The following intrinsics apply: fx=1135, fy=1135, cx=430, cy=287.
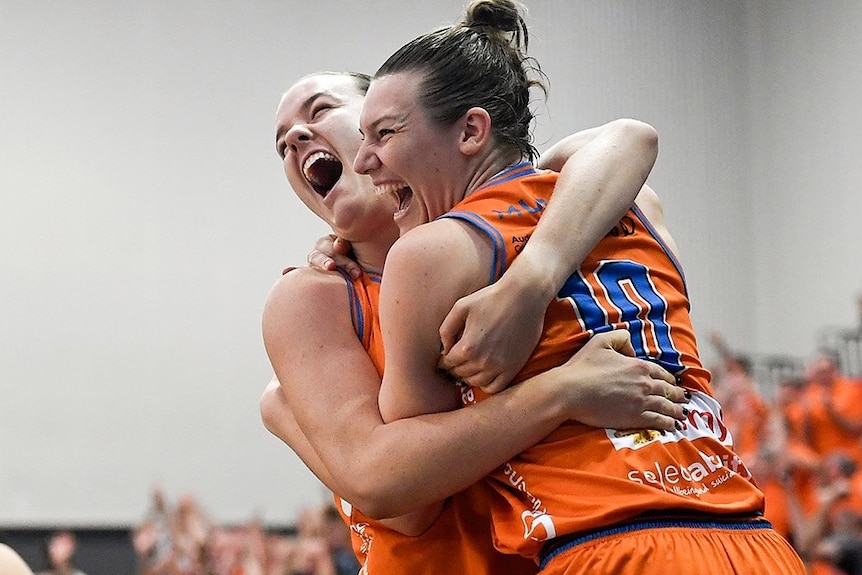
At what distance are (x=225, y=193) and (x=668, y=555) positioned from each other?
7876 millimetres

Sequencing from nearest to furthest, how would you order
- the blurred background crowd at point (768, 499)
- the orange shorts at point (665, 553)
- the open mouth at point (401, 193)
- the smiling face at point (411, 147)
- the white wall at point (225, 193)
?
the orange shorts at point (665, 553) → the smiling face at point (411, 147) → the open mouth at point (401, 193) → the blurred background crowd at point (768, 499) → the white wall at point (225, 193)

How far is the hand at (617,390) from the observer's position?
1.57 meters

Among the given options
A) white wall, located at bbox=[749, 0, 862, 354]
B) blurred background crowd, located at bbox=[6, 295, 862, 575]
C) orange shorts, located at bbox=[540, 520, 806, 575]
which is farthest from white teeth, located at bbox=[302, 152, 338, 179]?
white wall, located at bbox=[749, 0, 862, 354]

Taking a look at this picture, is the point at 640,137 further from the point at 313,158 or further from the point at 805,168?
the point at 805,168

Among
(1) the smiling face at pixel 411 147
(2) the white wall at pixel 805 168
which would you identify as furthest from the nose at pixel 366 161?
(2) the white wall at pixel 805 168

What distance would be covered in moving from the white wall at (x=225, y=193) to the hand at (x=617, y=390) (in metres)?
6.86

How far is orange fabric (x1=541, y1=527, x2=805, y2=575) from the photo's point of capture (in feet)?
4.90

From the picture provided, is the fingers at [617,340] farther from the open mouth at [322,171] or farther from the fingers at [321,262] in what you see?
the open mouth at [322,171]

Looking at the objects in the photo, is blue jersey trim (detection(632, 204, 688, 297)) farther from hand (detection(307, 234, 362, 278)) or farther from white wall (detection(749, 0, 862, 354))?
white wall (detection(749, 0, 862, 354))

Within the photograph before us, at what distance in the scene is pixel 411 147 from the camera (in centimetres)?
170

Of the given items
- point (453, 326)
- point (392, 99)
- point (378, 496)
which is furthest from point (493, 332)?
point (392, 99)

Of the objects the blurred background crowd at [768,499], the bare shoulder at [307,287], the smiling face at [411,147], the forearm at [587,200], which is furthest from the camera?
the blurred background crowd at [768,499]

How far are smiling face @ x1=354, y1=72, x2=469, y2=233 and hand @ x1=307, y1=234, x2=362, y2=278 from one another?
0.29m

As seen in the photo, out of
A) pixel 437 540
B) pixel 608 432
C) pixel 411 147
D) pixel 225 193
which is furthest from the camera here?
pixel 225 193
